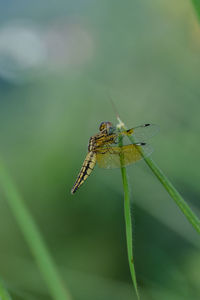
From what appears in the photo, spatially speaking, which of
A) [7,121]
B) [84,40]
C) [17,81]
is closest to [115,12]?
[84,40]

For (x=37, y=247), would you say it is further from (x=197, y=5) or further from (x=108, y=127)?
(x=108, y=127)

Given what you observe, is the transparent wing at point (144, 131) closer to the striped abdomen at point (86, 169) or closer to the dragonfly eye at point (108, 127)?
the dragonfly eye at point (108, 127)

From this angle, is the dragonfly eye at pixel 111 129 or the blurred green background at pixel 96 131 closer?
the dragonfly eye at pixel 111 129

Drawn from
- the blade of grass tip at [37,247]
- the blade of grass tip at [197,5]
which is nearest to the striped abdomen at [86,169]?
the blade of grass tip at [37,247]

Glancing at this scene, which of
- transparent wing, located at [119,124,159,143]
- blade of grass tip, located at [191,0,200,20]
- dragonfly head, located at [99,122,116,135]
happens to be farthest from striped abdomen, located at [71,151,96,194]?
blade of grass tip, located at [191,0,200,20]

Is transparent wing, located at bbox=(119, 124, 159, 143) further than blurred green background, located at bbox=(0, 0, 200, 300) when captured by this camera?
No

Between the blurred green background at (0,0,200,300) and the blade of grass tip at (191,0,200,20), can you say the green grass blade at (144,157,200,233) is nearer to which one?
the blade of grass tip at (191,0,200,20)
